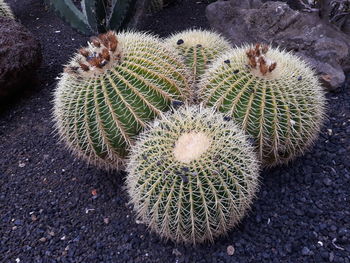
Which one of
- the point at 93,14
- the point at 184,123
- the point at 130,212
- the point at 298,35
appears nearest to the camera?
the point at 184,123

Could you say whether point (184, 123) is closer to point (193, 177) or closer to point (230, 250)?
point (193, 177)

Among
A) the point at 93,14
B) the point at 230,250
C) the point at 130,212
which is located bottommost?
the point at 130,212

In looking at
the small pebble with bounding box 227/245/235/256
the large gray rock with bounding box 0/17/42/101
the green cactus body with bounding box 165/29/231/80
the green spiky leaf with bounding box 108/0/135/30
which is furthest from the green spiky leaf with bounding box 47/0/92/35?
the small pebble with bounding box 227/245/235/256

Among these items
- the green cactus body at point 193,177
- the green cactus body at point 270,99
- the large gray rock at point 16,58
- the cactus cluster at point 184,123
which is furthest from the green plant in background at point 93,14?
the green cactus body at point 193,177

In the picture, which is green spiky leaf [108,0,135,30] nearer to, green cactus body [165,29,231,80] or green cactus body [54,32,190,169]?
green cactus body [165,29,231,80]

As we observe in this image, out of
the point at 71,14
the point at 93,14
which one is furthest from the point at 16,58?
the point at 93,14

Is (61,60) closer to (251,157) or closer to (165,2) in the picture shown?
(165,2)
